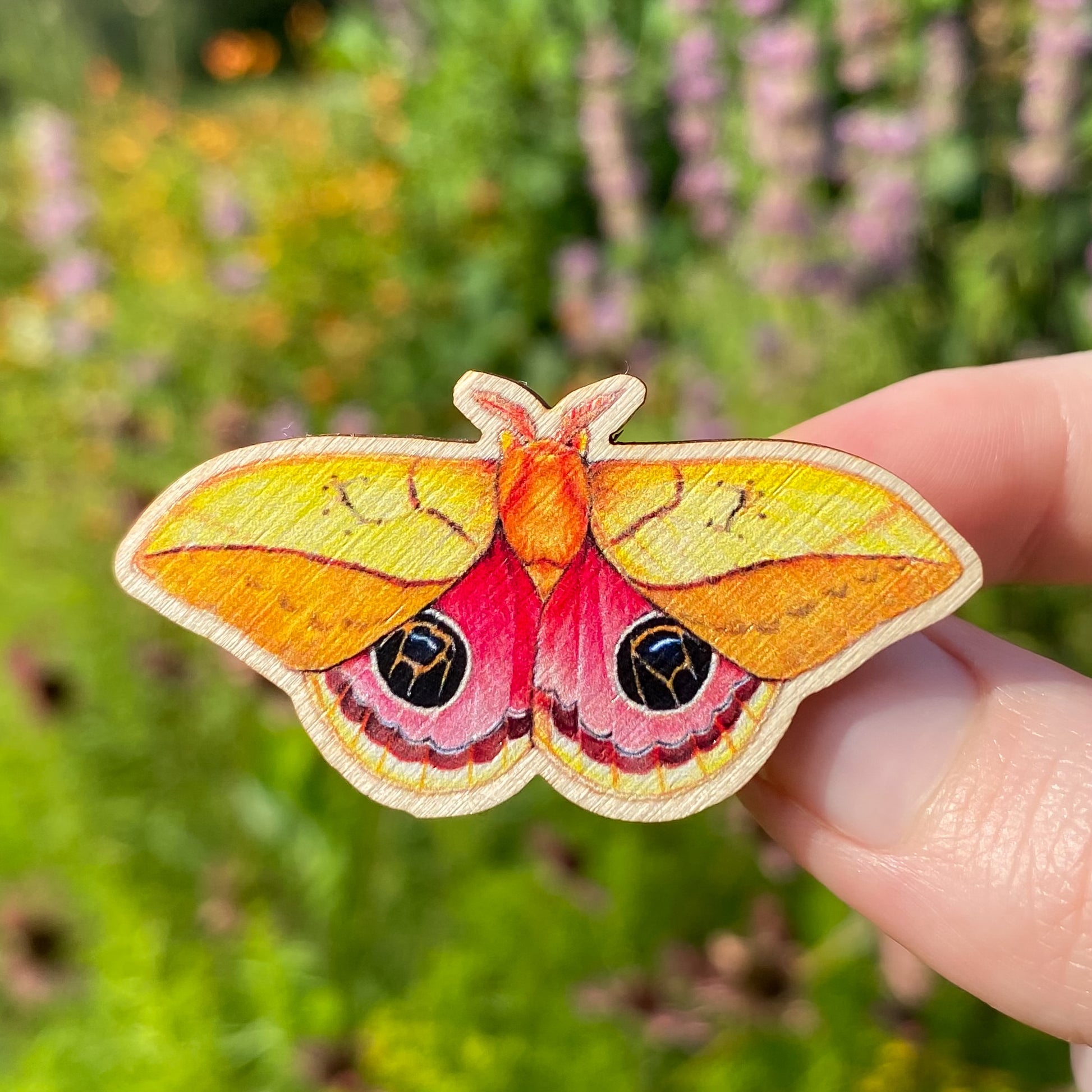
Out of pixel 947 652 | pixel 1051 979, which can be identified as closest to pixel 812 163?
pixel 947 652

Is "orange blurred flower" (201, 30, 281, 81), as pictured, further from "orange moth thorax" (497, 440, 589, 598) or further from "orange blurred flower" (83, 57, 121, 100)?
"orange moth thorax" (497, 440, 589, 598)

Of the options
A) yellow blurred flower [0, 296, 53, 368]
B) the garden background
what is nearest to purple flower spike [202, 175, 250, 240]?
the garden background

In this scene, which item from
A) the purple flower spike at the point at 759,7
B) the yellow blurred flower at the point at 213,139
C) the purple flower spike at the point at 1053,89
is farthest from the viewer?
the yellow blurred flower at the point at 213,139

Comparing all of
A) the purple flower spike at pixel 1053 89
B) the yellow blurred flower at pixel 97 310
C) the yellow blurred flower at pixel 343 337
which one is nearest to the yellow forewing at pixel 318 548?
the purple flower spike at pixel 1053 89

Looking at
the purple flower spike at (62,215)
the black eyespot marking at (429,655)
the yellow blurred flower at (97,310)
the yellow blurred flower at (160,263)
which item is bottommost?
the black eyespot marking at (429,655)

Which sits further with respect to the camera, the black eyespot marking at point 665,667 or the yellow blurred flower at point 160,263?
the yellow blurred flower at point 160,263

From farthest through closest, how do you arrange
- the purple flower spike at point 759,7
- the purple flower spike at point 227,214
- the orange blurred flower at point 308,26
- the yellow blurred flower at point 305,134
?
the orange blurred flower at point 308,26 → the yellow blurred flower at point 305,134 → the purple flower spike at point 227,214 → the purple flower spike at point 759,7

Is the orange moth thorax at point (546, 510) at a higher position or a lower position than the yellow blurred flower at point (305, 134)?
lower

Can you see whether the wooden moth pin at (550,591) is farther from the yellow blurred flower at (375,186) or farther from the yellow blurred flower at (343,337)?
the yellow blurred flower at (375,186)
